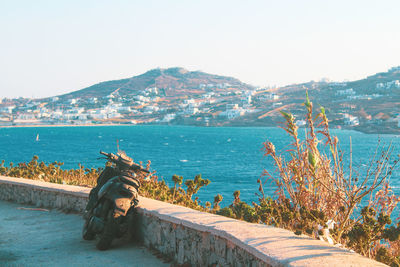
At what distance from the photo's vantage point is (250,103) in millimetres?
174750

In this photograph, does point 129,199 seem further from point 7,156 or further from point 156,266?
point 7,156

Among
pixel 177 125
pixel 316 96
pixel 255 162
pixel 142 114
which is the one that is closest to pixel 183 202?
pixel 255 162

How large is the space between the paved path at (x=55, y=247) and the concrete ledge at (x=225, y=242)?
0.30 meters

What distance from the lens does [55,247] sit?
533 cm

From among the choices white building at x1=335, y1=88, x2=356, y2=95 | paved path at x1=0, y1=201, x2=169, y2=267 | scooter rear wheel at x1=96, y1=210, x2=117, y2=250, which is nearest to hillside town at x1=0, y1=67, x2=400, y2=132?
white building at x1=335, y1=88, x2=356, y2=95

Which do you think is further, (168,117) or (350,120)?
(168,117)

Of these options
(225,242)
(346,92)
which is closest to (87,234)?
(225,242)

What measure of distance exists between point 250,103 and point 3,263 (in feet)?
566

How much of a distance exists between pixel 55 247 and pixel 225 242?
2604 mm

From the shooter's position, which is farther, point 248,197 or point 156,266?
point 248,197

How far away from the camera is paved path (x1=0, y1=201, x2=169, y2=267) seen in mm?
4746

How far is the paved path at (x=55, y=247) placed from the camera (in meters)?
4.75

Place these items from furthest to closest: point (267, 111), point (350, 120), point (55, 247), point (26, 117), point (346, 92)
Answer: point (26, 117)
point (267, 111)
point (346, 92)
point (350, 120)
point (55, 247)

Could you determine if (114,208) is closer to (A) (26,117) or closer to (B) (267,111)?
(B) (267,111)
